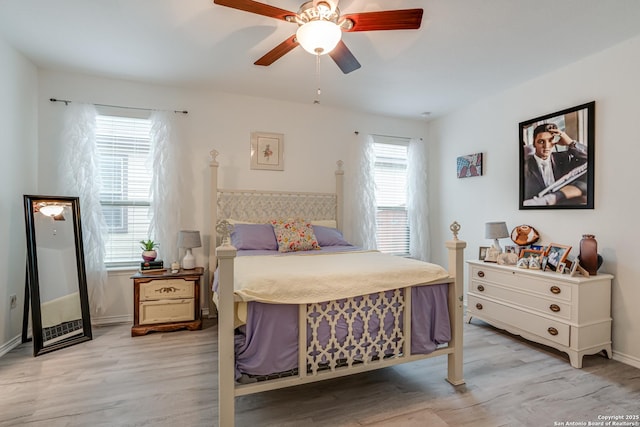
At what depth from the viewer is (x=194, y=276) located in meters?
3.22

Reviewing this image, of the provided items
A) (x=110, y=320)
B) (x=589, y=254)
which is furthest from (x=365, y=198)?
(x=110, y=320)

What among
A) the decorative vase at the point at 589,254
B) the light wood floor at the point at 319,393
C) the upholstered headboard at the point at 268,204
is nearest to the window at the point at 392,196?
the upholstered headboard at the point at 268,204

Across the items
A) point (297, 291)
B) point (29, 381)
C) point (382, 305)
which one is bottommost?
point (29, 381)

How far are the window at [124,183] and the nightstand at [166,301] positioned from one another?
1.72 ft

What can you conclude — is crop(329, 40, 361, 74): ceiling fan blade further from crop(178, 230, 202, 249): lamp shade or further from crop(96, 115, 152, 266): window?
crop(96, 115, 152, 266): window

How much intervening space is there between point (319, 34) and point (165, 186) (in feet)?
8.31

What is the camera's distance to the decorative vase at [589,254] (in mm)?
2598

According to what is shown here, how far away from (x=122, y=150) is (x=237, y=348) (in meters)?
2.86

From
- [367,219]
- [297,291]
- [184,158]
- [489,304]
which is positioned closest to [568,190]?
[489,304]

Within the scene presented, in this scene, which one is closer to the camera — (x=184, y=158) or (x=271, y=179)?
(x=184, y=158)

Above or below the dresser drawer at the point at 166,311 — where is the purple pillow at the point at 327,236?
above

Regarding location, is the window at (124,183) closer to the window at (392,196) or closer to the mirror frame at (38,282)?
the mirror frame at (38,282)

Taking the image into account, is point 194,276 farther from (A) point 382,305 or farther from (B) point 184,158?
(A) point 382,305

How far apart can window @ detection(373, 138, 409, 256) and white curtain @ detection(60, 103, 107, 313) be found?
11.2ft
